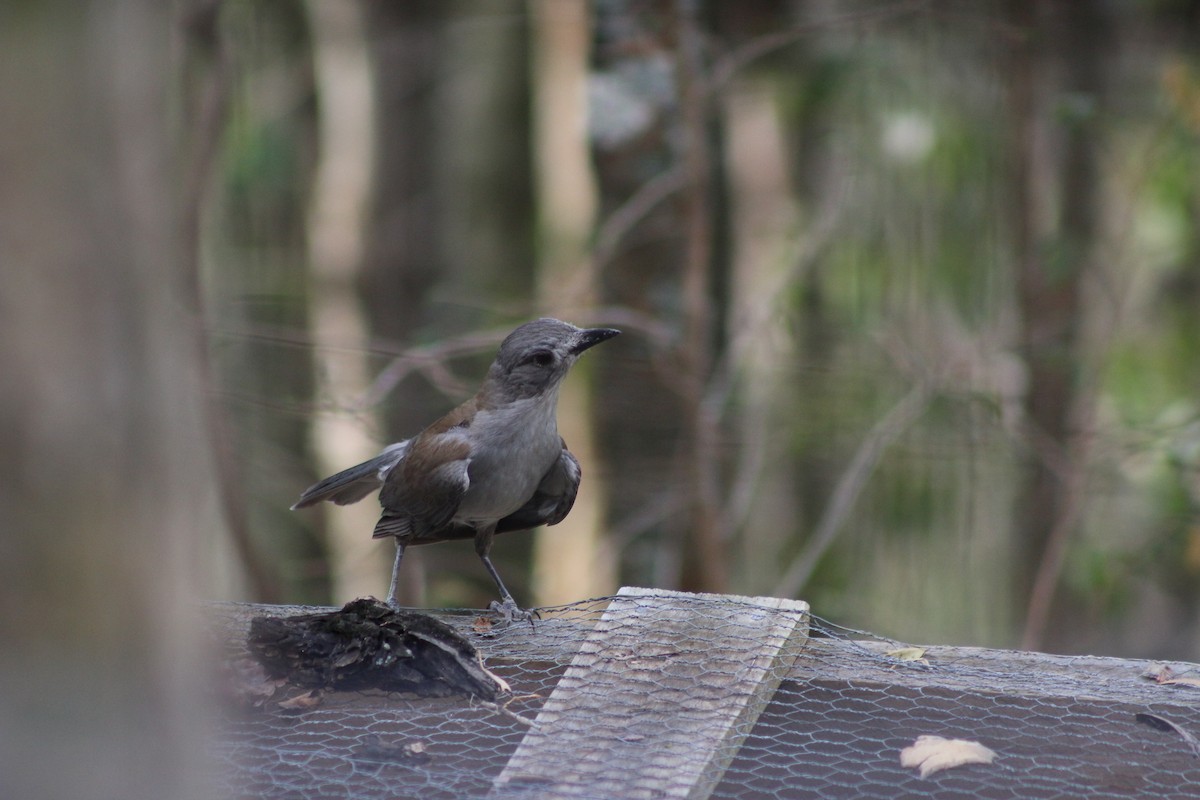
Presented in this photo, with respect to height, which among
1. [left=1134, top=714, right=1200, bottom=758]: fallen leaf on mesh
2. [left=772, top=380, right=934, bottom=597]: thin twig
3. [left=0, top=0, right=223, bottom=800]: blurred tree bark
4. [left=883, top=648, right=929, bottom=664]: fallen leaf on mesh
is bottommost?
[left=772, top=380, right=934, bottom=597]: thin twig

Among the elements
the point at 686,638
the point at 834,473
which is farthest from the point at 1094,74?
the point at 686,638

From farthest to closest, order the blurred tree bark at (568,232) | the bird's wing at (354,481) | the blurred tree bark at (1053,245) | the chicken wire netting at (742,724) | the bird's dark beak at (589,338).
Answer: the blurred tree bark at (568,232), the blurred tree bark at (1053,245), the bird's wing at (354,481), the bird's dark beak at (589,338), the chicken wire netting at (742,724)

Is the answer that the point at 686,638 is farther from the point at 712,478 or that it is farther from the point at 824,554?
the point at 824,554

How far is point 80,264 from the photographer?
812 mm

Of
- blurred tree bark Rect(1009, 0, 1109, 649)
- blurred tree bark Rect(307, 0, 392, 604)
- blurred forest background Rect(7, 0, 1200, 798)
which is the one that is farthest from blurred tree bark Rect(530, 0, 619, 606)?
blurred tree bark Rect(1009, 0, 1109, 649)

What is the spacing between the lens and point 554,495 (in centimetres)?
358

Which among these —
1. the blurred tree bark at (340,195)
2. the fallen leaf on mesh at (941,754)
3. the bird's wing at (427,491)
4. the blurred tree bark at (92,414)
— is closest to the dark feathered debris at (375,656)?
the fallen leaf on mesh at (941,754)

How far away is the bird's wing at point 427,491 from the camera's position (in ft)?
11.1

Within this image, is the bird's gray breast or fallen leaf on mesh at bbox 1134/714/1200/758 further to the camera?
the bird's gray breast

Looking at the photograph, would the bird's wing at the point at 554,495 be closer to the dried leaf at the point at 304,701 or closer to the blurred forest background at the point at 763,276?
the dried leaf at the point at 304,701

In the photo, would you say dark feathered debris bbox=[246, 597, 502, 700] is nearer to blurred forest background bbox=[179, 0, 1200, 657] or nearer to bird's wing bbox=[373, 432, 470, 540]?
bird's wing bbox=[373, 432, 470, 540]

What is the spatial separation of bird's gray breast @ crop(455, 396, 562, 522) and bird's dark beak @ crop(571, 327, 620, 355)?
179 mm

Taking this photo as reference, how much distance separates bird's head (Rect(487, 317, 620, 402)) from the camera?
3.45m

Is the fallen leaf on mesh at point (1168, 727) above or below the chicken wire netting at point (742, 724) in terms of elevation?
below
